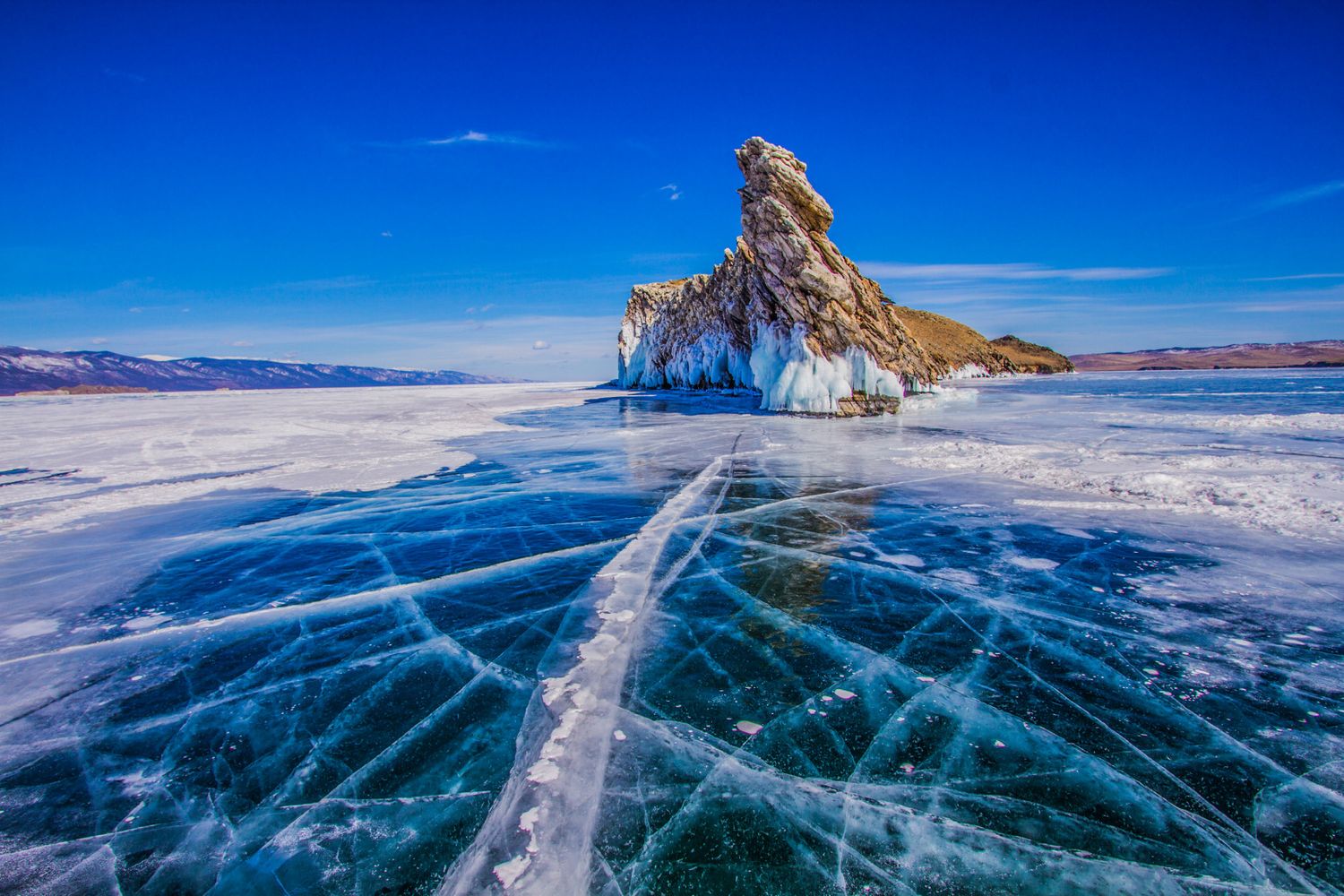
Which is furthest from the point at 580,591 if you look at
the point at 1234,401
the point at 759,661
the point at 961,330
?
the point at 961,330

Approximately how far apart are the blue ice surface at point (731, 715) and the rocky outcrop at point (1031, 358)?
138 m

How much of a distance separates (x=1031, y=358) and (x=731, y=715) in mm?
158177

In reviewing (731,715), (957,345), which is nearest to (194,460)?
(731,715)

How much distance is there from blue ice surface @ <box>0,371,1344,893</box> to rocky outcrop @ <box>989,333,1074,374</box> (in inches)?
5432

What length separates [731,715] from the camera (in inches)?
144

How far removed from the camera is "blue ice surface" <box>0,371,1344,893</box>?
2.64 m

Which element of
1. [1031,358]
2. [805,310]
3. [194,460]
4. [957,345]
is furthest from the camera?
[1031,358]

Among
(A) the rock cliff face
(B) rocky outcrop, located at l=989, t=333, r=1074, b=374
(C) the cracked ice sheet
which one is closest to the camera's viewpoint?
(C) the cracked ice sheet

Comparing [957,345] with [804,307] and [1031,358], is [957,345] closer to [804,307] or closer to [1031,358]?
[1031,358]

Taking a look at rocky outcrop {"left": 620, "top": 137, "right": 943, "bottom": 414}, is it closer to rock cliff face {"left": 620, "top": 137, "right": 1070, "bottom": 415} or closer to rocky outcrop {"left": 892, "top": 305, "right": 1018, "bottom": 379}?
rock cliff face {"left": 620, "top": 137, "right": 1070, "bottom": 415}

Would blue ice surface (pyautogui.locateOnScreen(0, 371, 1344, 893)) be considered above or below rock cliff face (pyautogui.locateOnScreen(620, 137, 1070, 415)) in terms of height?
below

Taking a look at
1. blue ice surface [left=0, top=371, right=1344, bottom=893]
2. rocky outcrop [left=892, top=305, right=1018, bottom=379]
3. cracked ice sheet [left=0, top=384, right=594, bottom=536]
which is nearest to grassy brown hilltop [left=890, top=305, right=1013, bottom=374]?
rocky outcrop [left=892, top=305, right=1018, bottom=379]

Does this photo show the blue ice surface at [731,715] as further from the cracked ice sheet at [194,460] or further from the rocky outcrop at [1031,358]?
the rocky outcrop at [1031,358]

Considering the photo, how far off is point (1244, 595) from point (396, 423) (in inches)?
1044
